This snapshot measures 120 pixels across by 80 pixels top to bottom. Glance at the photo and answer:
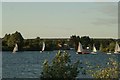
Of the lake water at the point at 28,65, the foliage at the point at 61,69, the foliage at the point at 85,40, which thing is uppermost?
the foliage at the point at 85,40

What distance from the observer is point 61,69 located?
17062 mm

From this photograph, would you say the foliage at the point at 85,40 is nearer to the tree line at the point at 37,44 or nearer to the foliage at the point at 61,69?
the tree line at the point at 37,44

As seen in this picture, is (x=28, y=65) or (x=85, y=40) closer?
(x=28, y=65)

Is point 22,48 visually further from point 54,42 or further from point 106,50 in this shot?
point 106,50

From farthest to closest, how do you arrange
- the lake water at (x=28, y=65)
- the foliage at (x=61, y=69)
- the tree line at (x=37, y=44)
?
1. the tree line at (x=37, y=44)
2. the lake water at (x=28, y=65)
3. the foliage at (x=61, y=69)

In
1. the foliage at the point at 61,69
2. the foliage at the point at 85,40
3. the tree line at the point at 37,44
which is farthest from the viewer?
the tree line at the point at 37,44

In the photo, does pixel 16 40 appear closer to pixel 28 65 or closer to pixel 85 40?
pixel 85 40

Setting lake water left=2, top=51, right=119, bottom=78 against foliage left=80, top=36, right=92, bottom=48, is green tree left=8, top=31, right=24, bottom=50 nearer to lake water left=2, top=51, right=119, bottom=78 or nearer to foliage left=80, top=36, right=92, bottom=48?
foliage left=80, top=36, right=92, bottom=48

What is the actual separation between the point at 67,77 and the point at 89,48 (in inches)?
4244

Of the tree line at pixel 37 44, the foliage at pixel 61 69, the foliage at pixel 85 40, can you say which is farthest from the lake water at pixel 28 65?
the tree line at pixel 37 44

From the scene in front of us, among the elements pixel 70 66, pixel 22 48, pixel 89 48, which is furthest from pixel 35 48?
pixel 70 66

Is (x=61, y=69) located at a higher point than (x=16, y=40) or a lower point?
lower

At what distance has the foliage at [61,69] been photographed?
1709cm

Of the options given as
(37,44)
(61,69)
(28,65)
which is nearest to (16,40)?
(37,44)
